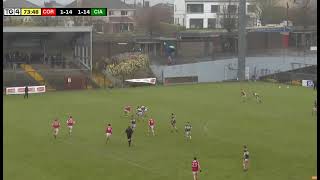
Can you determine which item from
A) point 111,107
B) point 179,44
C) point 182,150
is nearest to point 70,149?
point 182,150

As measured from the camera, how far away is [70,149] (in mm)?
34938

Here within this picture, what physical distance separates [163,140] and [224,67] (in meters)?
47.5

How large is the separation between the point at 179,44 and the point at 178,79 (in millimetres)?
15732

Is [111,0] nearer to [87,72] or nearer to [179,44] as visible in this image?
[179,44]

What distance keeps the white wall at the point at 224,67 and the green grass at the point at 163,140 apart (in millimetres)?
18385

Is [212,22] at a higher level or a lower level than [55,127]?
higher

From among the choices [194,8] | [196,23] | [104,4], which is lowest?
[196,23]

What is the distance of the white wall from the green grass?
18.4m

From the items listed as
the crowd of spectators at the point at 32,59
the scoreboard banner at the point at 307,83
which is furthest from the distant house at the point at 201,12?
the scoreboard banner at the point at 307,83

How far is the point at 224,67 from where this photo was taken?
8369 centimetres

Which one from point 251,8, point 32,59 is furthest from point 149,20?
point 32,59

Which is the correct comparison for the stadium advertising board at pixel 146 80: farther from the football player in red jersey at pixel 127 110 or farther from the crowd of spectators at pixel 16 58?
the football player in red jersey at pixel 127 110

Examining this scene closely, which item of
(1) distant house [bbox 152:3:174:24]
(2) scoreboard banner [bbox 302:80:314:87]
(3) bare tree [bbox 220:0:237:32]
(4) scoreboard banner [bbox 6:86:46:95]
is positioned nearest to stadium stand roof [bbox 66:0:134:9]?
(1) distant house [bbox 152:3:174:24]

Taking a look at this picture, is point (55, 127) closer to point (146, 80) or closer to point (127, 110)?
point (127, 110)
